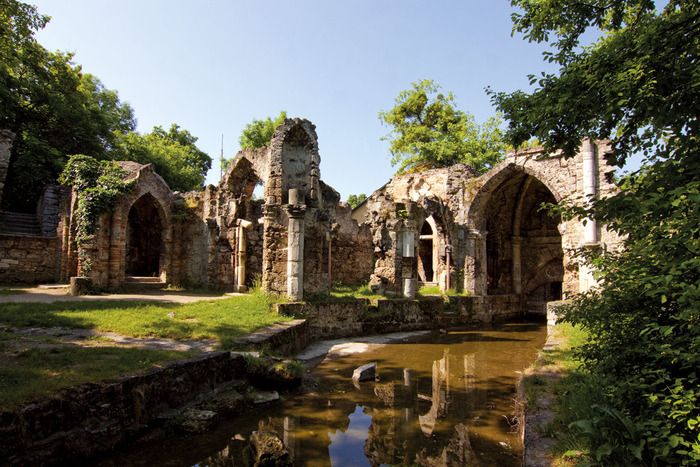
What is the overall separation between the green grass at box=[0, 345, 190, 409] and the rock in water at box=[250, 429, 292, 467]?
66.9 inches

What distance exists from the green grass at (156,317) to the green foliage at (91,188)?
5489 millimetres

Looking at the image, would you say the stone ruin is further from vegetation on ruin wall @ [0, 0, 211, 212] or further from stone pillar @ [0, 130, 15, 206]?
vegetation on ruin wall @ [0, 0, 211, 212]

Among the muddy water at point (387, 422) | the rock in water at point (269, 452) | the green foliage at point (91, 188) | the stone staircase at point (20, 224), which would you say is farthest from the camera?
the stone staircase at point (20, 224)

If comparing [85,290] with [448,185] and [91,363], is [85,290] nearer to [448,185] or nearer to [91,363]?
[91,363]

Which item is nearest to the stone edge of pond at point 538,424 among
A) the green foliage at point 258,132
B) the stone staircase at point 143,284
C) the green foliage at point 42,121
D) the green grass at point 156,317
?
the green grass at point 156,317

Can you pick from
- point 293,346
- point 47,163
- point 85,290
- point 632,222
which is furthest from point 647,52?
point 47,163

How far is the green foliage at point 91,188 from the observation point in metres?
14.0

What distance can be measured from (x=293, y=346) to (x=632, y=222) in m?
7.13

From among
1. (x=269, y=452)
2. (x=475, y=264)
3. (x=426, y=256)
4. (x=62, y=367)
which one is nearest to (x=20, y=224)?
(x=62, y=367)

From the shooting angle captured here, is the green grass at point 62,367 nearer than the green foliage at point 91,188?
Yes

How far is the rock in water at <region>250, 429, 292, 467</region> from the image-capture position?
4.07 metres

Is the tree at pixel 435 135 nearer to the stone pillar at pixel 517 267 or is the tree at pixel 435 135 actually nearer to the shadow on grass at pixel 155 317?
the stone pillar at pixel 517 267

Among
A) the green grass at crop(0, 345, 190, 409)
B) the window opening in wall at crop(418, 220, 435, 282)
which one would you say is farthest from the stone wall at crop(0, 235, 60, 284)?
the window opening in wall at crop(418, 220, 435, 282)

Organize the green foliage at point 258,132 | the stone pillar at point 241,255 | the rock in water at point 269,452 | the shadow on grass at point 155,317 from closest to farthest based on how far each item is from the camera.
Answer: the rock in water at point 269,452 → the shadow on grass at point 155,317 → the stone pillar at point 241,255 → the green foliage at point 258,132
